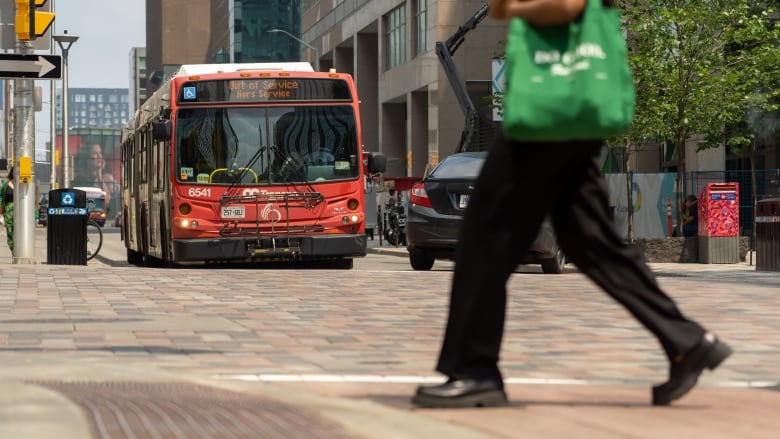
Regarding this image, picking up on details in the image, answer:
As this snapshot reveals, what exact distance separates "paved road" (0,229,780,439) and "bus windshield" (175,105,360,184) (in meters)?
5.77

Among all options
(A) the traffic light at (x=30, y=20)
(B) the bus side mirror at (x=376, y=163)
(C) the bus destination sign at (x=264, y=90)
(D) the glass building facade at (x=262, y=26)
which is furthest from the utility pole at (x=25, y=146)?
(D) the glass building facade at (x=262, y=26)

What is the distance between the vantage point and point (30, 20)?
1930 centimetres

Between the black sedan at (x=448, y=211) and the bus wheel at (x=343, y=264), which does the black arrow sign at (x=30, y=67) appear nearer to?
the black sedan at (x=448, y=211)

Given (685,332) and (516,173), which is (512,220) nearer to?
(516,173)

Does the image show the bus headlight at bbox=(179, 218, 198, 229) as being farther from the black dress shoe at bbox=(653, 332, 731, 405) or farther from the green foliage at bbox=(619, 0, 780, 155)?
the black dress shoe at bbox=(653, 332, 731, 405)

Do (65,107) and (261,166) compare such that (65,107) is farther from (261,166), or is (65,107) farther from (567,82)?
(567,82)

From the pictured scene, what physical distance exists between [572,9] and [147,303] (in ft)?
23.1

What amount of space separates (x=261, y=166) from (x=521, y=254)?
15215 millimetres

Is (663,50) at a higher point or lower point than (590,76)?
higher

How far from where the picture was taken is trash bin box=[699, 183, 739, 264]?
25.5m

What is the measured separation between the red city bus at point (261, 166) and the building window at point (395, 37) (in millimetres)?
43370

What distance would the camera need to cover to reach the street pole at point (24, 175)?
20.5 meters

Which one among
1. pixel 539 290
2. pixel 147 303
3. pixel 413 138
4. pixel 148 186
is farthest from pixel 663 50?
pixel 413 138

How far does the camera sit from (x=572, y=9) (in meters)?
5.11
